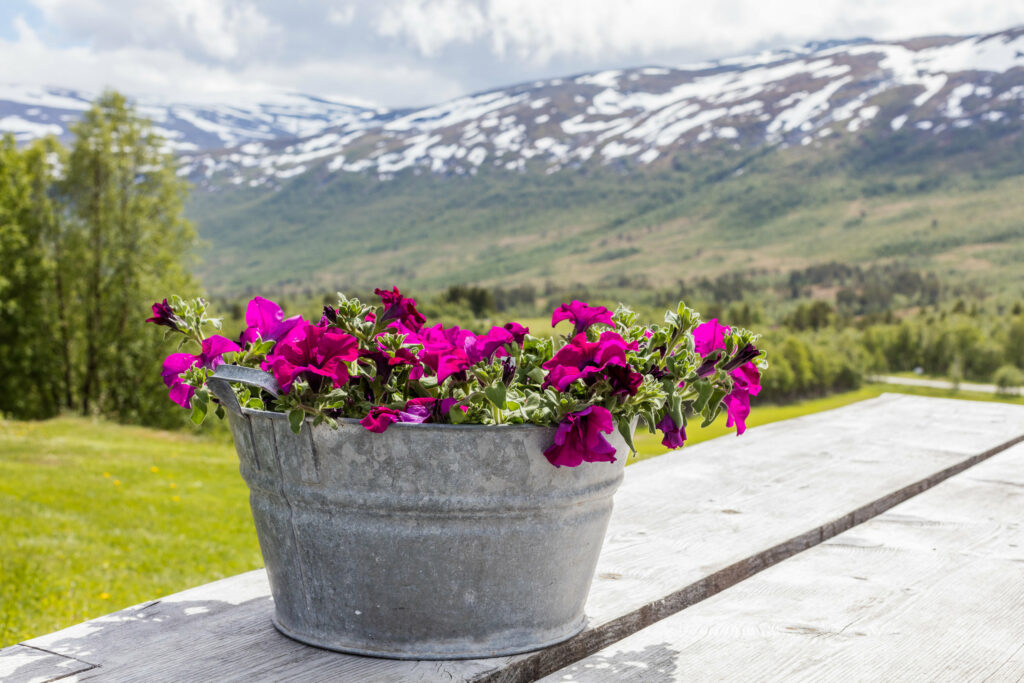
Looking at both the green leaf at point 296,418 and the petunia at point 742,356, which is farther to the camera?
the petunia at point 742,356

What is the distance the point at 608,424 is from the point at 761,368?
0.28 metres

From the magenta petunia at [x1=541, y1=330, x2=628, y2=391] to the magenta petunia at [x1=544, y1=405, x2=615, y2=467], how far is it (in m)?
0.05

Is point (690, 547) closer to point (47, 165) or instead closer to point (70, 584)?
point (70, 584)

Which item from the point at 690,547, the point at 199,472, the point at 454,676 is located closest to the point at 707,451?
the point at 690,547

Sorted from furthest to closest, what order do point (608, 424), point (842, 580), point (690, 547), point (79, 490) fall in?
1. point (79, 490)
2. point (690, 547)
3. point (842, 580)
4. point (608, 424)

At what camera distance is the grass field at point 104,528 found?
223 inches

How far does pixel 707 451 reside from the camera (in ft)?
8.67

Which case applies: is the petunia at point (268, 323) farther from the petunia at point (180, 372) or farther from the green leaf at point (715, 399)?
the green leaf at point (715, 399)

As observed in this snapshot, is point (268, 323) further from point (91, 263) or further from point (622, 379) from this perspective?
point (91, 263)

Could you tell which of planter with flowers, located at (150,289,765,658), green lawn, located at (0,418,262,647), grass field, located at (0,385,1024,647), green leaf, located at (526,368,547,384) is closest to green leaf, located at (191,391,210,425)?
planter with flowers, located at (150,289,765,658)

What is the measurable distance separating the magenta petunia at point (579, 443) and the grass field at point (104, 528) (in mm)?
1880

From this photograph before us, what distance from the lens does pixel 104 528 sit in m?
8.71

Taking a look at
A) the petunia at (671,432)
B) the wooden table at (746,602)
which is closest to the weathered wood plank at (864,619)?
→ the wooden table at (746,602)

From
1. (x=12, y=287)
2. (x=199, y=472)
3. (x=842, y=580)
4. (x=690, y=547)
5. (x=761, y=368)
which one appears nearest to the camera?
(x=761, y=368)
